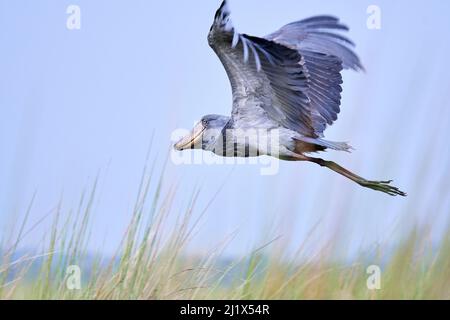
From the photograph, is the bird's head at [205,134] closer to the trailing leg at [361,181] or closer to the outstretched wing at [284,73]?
the outstretched wing at [284,73]

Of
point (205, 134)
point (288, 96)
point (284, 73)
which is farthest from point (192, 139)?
point (284, 73)

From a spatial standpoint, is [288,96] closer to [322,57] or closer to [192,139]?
[322,57]

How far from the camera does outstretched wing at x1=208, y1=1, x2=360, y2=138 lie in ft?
13.3

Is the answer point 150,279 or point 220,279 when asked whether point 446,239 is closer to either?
point 220,279

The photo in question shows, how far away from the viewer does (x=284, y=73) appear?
4.33 meters

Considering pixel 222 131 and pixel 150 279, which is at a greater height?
pixel 222 131

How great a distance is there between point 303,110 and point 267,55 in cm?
69

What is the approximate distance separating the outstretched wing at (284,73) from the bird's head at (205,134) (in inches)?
7.4

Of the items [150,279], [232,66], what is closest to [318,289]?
[150,279]

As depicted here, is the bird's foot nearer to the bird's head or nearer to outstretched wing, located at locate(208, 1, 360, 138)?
outstretched wing, located at locate(208, 1, 360, 138)

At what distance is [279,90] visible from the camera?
4.58 m

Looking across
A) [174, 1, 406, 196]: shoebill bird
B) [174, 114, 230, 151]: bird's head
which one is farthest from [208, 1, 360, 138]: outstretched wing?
[174, 114, 230, 151]: bird's head

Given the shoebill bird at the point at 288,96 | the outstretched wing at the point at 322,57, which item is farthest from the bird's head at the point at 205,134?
the outstretched wing at the point at 322,57
